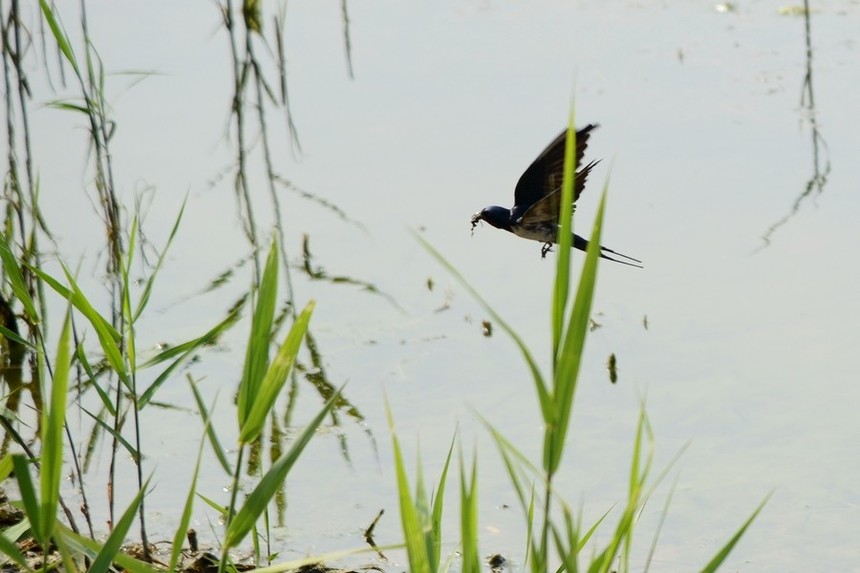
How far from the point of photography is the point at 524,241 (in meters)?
4.61

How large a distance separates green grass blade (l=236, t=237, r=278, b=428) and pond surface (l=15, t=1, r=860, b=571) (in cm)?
82

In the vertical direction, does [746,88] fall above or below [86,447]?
above

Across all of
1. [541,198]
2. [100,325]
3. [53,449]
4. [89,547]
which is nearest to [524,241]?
[541,198]

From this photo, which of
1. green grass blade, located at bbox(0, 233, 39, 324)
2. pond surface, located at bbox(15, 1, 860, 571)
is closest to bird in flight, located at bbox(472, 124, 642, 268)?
pond surface, located at bbox(15, 1, 860, 571)

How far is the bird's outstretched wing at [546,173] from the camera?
241 centimetres

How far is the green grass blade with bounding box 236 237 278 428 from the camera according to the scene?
1.80 meters

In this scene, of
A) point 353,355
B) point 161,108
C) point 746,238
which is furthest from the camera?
point 161,108

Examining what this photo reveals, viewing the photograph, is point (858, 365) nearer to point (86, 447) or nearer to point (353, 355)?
point (353, 355)

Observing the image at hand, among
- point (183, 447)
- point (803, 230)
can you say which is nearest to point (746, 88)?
point (803, 230)

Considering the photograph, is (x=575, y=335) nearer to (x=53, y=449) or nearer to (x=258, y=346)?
(x=258, y=346)

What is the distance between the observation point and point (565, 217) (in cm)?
165

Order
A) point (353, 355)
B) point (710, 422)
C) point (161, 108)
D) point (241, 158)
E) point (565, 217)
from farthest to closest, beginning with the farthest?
1. point (161, 108)
2. point (241, 158)
3. point (353, 355)
4. point (710, 422)
5. point (565, 217)

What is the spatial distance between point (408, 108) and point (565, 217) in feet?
12.8

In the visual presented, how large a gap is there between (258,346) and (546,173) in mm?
859
